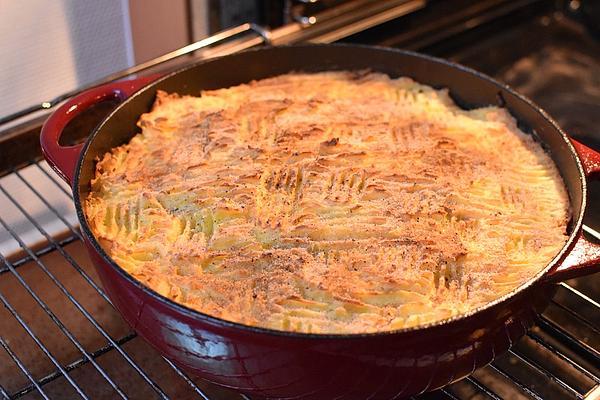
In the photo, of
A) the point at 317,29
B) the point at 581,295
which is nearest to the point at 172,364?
the point at 581,295

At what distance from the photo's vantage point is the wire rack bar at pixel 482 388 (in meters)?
0.93

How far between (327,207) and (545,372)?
37 cm

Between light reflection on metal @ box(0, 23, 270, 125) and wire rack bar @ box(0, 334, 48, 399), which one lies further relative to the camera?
light reflection on metal @ box(0, 23, 270, 125)

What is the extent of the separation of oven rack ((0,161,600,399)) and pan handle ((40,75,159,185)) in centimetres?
20

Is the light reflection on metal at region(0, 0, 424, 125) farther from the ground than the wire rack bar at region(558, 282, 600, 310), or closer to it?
farther from the ground

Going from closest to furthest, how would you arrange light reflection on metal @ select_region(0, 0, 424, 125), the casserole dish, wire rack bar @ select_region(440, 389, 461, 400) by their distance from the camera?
the casserole dish
wire rack bar @ select_region(440, 389, 461, 400)
light reflection on metal @ select_region(0, 0, 424, 125)

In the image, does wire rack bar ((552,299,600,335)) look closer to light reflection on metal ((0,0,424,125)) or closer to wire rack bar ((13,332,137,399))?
wire rack bar ((13,332,137,399))

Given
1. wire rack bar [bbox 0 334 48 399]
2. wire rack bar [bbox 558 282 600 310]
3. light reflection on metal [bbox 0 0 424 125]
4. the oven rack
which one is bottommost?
the oven rack

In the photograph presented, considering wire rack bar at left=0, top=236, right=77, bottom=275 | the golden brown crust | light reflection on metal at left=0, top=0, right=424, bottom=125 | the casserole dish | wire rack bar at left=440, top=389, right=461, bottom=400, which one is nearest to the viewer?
the casserole dish

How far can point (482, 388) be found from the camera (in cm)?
95

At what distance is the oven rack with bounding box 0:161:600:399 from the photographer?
0.98 metres

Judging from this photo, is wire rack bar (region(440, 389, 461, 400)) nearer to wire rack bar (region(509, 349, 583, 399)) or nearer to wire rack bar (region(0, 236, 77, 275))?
wire rack bar (region(509, 349, 583, 399))

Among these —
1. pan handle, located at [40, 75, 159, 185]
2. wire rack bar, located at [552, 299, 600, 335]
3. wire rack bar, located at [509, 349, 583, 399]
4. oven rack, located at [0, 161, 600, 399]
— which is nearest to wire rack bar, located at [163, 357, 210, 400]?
oven rack, located at [0, 161, 600, 399]

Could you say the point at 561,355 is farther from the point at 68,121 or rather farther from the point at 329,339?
the point at 68,121
